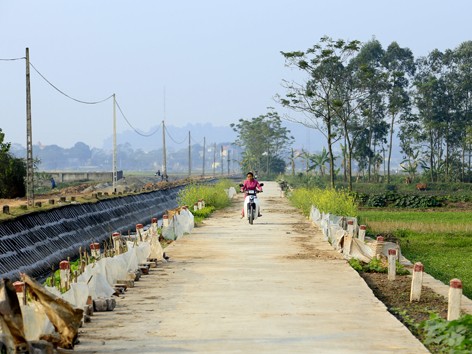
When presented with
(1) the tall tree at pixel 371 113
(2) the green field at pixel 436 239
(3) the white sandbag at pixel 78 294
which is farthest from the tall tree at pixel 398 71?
(3) the white sandbag at pixel 78 294

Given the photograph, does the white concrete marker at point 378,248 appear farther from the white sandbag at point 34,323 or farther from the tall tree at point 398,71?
the tall tree at point 398,71

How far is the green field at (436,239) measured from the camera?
66.5 feet

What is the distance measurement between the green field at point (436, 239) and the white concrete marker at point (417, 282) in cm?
271

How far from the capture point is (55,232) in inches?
1166

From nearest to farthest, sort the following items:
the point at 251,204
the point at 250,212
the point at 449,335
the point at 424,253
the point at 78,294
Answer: the point at 449,335 → the point at 78,294 → the point at 424,253 → the point at 251,204 → the point at 250,212

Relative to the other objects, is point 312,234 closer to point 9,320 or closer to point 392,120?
point 9,320

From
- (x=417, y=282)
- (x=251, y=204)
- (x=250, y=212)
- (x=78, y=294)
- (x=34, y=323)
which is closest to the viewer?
(x=34, y=323)

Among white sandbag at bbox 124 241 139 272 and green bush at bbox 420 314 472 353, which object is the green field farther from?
white sandbag at bbox 124 241 139 272

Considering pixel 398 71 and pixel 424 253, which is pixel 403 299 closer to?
pixel 424 253

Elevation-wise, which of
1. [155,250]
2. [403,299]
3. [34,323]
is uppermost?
[34,323]

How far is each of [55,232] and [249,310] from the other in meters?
18.9

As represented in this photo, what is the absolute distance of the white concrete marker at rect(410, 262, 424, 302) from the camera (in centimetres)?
1323

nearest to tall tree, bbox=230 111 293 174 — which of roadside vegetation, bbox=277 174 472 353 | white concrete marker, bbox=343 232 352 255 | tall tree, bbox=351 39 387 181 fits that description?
tall tree, bbox=351 39 387 181

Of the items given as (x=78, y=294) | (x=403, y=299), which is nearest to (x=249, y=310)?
(x=78, y=294)
